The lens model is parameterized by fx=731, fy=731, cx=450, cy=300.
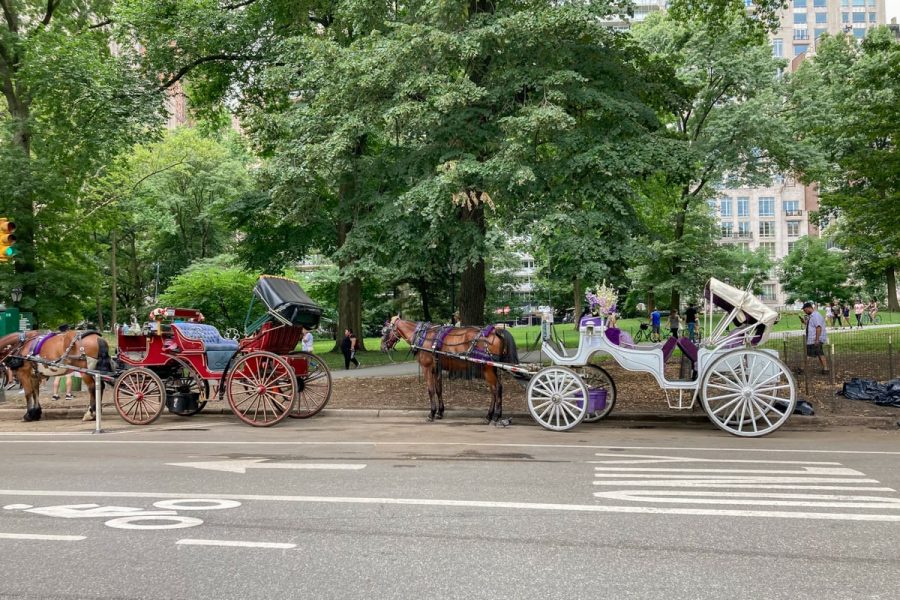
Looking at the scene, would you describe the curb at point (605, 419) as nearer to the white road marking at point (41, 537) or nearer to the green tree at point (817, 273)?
the white road marking at point (41, 537)

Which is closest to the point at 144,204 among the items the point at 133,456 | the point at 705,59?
the point at 705,59

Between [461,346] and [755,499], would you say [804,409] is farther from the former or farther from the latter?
[755,499]

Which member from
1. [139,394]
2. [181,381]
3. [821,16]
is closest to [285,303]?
[181,381]

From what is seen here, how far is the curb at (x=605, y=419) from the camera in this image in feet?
42.7

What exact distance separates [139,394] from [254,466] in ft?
19.0

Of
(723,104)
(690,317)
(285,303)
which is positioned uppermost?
(723,104)

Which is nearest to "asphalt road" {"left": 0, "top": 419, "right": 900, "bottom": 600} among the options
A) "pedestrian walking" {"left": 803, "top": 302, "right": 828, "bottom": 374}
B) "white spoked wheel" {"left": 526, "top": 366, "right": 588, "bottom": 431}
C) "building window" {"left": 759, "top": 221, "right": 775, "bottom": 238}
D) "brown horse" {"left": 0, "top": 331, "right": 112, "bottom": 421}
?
"white spoked wheel" {"left": 526, "top": 366, "right": 588, "bottom": 431}

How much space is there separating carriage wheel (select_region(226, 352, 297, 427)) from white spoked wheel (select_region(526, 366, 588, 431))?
4.23 meters

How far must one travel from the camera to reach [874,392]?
587 inches

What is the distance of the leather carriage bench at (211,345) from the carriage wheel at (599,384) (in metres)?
6.66

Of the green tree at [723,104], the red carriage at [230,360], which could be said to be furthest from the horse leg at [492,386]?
the green tree at [723,104]

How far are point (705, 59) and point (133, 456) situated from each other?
30.0 meters

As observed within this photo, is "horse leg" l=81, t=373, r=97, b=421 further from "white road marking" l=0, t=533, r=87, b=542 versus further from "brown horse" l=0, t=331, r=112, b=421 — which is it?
"white road marking" l=0, t=533, r=87, b=542

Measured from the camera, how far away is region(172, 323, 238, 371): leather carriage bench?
531 inches
